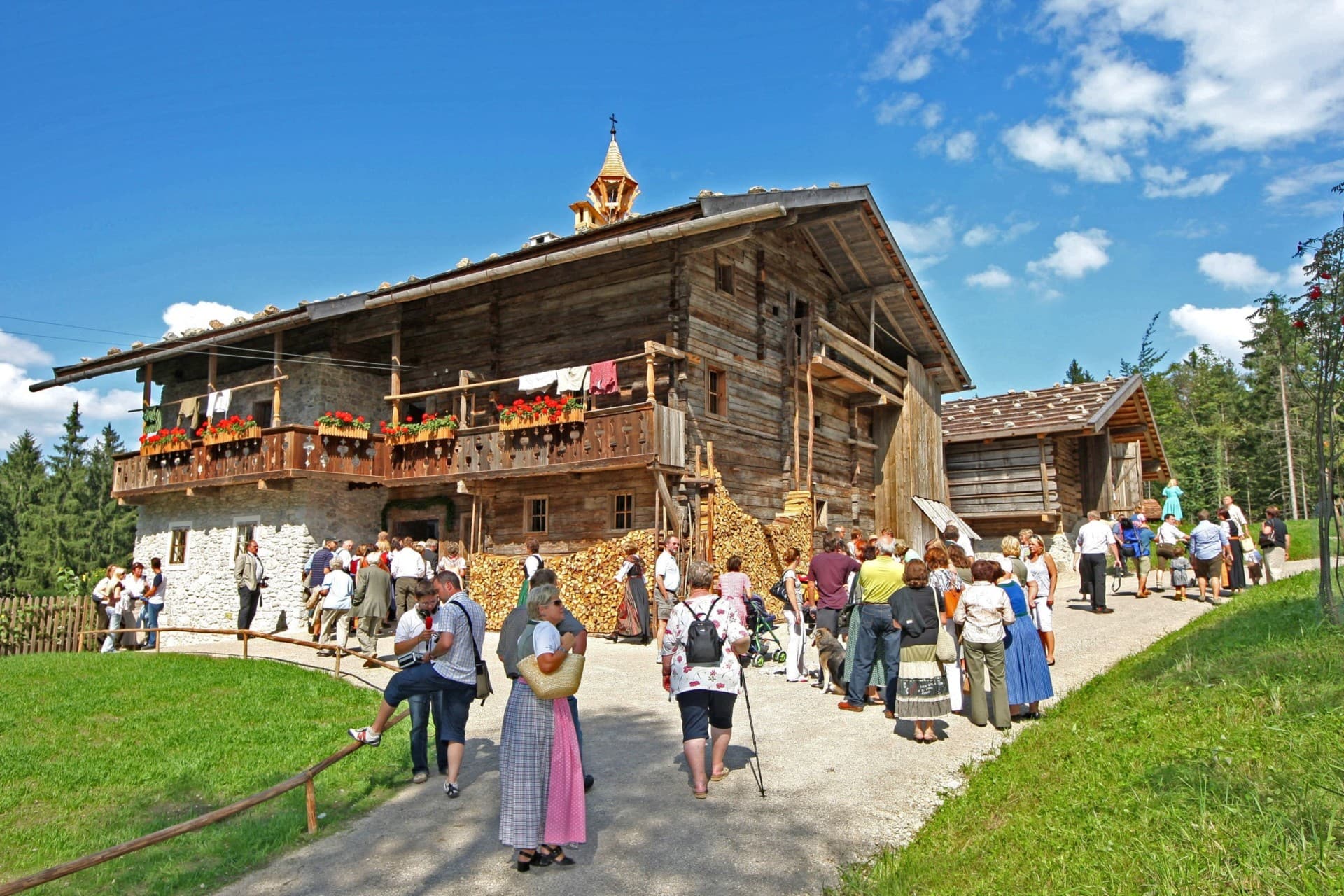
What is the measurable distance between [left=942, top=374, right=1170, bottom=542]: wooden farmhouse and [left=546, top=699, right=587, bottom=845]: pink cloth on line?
22.1 m

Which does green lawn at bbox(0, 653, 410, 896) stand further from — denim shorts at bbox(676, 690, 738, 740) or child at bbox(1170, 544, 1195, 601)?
child at bbox(1170, 544, 1195, 601)

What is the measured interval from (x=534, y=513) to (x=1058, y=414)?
51.7 ft

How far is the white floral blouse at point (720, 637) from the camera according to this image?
22.0 ft

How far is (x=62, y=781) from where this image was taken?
26.8 ft

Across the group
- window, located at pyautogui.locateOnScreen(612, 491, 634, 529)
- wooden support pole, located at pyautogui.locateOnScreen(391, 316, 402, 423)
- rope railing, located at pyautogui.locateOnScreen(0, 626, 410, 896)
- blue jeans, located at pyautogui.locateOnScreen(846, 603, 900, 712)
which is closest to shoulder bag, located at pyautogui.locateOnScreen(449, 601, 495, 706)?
rope railing, located at pyautogui.locateOnScreen(0, 626, 410, 896)

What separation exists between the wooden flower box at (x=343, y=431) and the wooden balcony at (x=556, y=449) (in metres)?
0.73

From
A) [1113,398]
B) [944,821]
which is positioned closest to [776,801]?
[944,821]

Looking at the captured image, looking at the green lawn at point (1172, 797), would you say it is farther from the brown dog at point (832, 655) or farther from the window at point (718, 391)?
the window at point (718, 391)

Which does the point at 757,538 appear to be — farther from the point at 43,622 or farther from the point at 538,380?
the point at 43,622

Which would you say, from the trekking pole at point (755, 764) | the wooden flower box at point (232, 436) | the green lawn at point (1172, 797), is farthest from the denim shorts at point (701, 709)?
the wooden flower box at point (232, 436)

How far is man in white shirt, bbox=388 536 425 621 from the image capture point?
14.0 metres

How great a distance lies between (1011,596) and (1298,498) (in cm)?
5463

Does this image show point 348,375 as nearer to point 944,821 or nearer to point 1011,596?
point 1011,596

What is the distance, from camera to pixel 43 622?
18.5m
